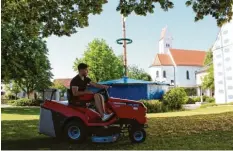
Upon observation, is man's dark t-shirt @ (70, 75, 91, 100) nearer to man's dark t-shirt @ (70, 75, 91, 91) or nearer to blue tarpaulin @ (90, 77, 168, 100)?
man's dark t-shirt @ (70, 75, 91, 91)

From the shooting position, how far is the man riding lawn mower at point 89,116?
7.57 metres

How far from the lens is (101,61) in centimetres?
5484

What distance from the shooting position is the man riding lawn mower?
24.8 feet

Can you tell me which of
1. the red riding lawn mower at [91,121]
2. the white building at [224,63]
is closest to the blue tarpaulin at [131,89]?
the white building at [224,63]

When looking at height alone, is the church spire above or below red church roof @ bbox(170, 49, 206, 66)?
above

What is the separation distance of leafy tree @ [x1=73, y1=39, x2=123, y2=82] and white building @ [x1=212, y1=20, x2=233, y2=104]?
20152mm

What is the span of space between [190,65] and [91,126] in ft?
271

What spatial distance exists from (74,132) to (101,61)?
47.3 m

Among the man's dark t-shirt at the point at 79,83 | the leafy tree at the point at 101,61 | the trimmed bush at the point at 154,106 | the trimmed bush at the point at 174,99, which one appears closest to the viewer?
the man's dark t-shirt at the point at 79,83

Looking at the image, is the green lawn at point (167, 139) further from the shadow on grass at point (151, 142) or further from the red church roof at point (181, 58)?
the red church roof at point (181, 58)

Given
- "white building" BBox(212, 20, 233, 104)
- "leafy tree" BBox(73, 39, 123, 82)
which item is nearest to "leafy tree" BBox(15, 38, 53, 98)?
"leafy tree" BBox(73, 39, 123, 82)

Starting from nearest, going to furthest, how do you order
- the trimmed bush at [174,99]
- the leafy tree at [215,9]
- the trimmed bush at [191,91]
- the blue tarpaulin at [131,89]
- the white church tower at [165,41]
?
1. the leafy tree at [215,9]
2. the trimmed bush at [174,99]
3. the blue tarpaulin at [131,89]
4. the trimmed bush at [191,91]
5. the white church tower at [165,41]

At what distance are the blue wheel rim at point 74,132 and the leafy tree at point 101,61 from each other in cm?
4679

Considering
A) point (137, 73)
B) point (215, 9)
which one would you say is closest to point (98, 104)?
point (215, 9)
